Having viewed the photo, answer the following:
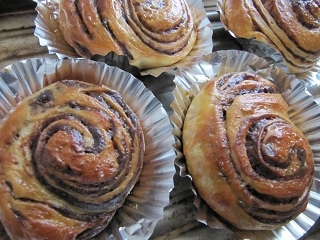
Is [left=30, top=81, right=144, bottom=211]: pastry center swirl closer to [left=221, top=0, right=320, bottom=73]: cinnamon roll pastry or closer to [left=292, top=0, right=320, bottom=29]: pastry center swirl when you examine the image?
[left=221, top=0, right=320, bottom=73]: cinnamon roll pastry

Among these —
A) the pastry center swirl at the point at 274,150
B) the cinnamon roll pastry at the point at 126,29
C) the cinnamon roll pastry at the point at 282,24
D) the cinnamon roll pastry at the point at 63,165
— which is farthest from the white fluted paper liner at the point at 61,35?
the pastry center swirl at the point at 274,150

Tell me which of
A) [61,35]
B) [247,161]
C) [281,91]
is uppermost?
[61,35]

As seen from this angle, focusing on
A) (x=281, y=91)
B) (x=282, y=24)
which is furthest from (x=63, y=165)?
(x=282, y=24)

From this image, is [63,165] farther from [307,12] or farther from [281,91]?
[307,12]

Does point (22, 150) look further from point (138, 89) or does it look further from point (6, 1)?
point (6, 1)

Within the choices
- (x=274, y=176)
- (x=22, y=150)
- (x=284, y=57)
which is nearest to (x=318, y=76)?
(x=284, y=57)

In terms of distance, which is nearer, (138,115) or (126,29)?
(138,115)
